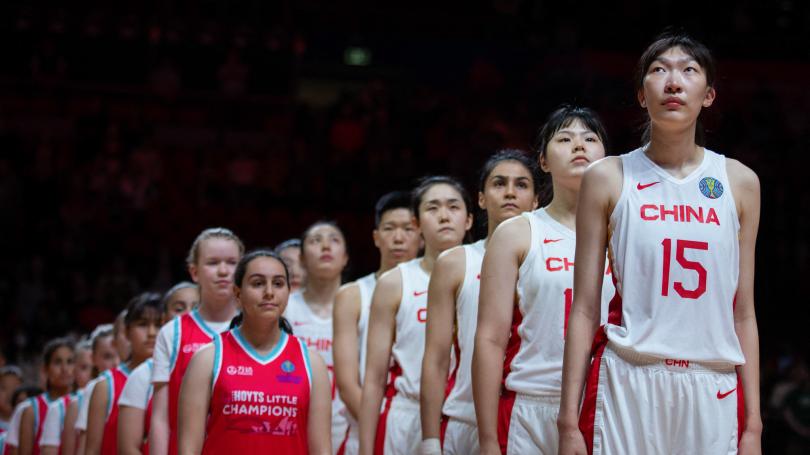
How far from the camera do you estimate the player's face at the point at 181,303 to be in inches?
251

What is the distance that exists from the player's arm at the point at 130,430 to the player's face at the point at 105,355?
82.7 inches

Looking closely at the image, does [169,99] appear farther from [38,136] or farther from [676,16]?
[676,16]

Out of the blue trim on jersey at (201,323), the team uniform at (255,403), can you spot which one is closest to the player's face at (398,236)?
the blue trim on jersey at (201,323)

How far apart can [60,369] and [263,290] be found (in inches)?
165

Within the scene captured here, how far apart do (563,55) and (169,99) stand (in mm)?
5855

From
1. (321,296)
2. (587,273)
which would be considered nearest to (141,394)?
(321,296)

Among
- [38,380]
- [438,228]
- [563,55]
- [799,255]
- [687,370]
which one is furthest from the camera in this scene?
[563,55]

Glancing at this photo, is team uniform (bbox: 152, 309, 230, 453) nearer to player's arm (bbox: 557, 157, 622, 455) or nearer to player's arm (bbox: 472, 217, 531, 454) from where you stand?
player's arm (bbox: 472, 217, 531, 454)

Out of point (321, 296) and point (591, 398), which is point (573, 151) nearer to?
point (591, 398)

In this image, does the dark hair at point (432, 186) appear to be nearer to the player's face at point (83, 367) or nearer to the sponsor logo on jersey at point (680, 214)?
the sponsor logo on jersey at point (680, 214)

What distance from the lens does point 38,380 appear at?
1172 centimetres

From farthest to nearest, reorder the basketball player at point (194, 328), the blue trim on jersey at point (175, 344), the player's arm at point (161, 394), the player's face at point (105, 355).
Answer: the player's face at point (105, 355), the blue trim on jersey at point (175, 344), the basketball player at point (194, 328), the player's arm at point (161, 394)

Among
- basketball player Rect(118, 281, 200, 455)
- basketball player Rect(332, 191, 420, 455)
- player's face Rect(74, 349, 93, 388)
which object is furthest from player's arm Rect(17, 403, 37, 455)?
basketball player Rect(332, 191, 420, 455)

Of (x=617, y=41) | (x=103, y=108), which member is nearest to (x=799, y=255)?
(x=617, y=41)
